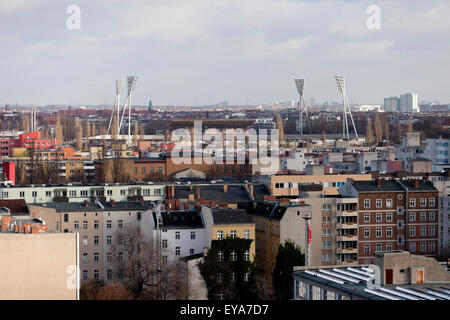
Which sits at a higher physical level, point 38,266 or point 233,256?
point 38,266

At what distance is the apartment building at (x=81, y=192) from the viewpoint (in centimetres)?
1853

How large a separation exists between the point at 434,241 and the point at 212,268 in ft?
18.3

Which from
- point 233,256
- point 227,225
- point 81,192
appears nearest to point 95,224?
point 227,225

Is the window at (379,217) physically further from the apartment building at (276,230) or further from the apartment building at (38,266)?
the apartment building at (38,266)

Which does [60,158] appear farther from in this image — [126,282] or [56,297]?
[56,297]

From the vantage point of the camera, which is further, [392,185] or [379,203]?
[392,185]

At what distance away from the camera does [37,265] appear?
32.4 ft

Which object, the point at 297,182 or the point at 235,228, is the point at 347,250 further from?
the point at 297,182

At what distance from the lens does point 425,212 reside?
1712 centimetres

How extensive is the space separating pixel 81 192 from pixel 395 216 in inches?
213

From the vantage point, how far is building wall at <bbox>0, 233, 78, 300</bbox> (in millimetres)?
9727

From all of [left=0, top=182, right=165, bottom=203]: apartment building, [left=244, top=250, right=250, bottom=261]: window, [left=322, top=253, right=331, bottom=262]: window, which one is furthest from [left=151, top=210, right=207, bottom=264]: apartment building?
[left=0, top=182, right=165, bottom=203]: apartment building

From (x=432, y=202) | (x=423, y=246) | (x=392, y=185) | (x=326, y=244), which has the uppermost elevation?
(x=392, y=185)
